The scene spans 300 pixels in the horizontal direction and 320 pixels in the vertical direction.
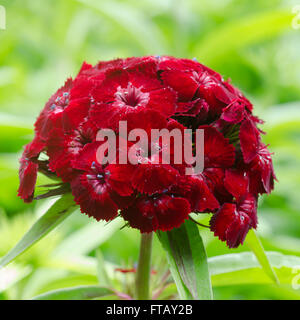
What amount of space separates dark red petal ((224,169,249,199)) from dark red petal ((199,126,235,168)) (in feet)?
0.05

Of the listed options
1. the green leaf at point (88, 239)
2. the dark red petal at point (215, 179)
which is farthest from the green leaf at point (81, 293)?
the green leaf at point (88, 239)

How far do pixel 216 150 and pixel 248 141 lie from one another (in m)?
0.05

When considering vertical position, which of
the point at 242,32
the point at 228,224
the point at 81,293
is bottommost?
the point at 81,293

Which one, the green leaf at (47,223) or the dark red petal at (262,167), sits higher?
the dark red petal at (262,167)

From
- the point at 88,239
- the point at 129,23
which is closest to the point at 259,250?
the point at 88,239

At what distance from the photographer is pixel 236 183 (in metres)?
0.56

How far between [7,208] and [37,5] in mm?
1224

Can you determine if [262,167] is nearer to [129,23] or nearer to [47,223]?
[47,223]

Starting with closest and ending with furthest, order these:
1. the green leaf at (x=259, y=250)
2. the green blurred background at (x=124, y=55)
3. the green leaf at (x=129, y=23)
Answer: the green leaf at (x=259, y=250), the green blurred background at (x=124, y=55), the green leaf at (x=129, y=23)

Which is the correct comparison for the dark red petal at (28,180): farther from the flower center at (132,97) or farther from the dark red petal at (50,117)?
the flower center at (132,97)

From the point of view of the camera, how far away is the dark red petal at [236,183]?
0.56 m

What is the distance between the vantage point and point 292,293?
3.15 feet
